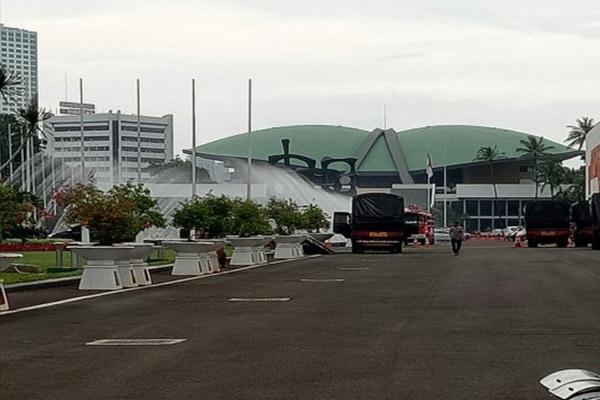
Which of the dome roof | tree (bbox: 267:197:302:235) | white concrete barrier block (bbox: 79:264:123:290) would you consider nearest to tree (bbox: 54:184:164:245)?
white concrete barrier block (bbox: 79:264:123:290)

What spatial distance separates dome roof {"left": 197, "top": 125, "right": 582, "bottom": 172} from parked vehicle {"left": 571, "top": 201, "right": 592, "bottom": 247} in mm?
85866

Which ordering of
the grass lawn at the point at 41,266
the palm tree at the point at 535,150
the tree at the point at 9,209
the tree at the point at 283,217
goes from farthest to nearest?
the palm tree at the point at 535,150
the tree at the point at 283,217
the tree at the point at 9,209
the grass lawn at the point at 41,266

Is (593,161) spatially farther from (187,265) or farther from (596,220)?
(187,265)

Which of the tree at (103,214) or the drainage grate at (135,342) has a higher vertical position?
the tree at (103,214)

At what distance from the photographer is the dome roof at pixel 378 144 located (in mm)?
153250

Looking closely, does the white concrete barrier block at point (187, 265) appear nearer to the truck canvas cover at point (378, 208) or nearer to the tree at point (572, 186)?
the truck canvas cover at point (378, 208)

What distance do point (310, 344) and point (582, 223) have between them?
178 feet

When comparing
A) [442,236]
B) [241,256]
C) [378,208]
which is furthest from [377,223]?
[442,236]

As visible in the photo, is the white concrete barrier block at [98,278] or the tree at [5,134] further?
the tree at [5,134]

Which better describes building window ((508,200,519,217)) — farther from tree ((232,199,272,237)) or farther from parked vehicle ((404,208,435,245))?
tree ((232,199,272,237))

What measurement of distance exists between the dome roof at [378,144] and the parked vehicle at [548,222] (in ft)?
280

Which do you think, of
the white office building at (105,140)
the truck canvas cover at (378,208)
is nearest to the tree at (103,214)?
the truck canvas cover at (378,208)

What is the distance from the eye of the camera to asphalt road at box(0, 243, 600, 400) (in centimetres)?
948

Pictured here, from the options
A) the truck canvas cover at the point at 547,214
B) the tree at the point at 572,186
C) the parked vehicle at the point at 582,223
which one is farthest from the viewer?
the tree at the point at 572,186
